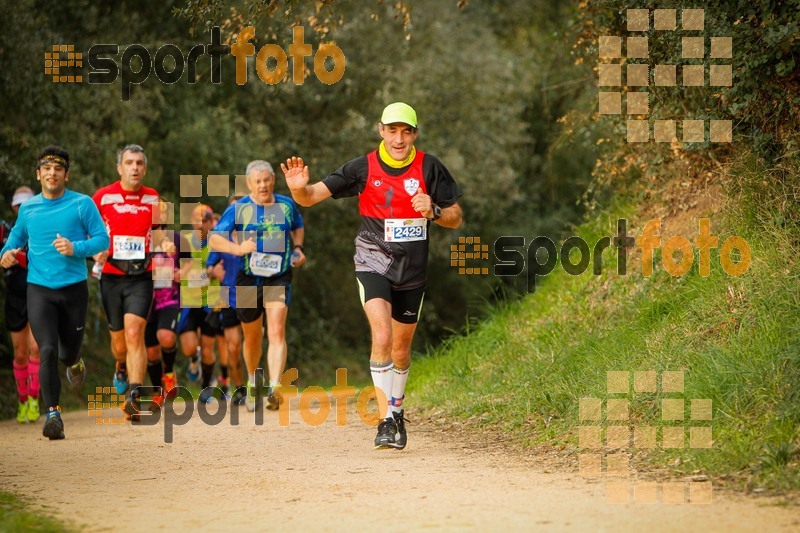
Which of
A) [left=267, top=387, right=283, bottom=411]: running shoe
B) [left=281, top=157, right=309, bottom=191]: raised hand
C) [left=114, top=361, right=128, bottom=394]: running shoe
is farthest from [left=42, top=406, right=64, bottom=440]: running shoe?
[left=281, top=157, right=309, bottom=191]: raised hand

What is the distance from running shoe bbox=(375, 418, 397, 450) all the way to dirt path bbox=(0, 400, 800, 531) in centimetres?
8

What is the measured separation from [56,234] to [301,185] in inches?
125

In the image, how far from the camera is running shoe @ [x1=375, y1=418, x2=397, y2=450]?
8.36m

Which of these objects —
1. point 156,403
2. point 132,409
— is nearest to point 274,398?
point 156,403

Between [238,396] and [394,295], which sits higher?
[394,295]

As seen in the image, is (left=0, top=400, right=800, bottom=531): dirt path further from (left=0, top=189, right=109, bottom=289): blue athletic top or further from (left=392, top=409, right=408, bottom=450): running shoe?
(left=0, top=189, right=109, bottom=289): blue athletic top

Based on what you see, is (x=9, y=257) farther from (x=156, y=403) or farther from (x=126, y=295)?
(x=156, y=403)

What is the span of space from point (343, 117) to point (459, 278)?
5753 mm

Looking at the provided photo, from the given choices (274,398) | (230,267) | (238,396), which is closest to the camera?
(274,398)

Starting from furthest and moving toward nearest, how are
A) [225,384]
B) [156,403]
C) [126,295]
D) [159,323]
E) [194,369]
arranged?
[194,369], [225,384], [159,323], [156,403], [126,295]

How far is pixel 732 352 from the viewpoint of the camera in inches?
305

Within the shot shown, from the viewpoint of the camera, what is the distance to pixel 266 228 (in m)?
11.8

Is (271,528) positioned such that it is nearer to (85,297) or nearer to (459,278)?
(85,297)

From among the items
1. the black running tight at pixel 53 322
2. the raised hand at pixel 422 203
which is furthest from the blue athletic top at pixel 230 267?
the raised hand at pixel 422 203
